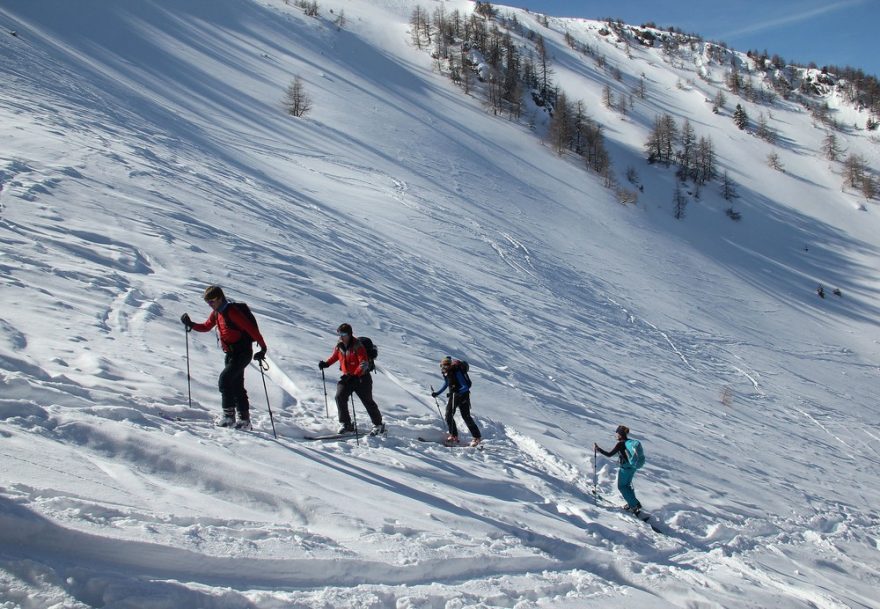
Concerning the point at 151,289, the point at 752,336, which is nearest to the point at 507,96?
the point at 752,336

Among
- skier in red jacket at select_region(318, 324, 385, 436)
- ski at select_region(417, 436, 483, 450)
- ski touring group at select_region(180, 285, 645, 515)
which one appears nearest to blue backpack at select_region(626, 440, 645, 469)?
ski touring group at select_region(180, 285, 645, 515)

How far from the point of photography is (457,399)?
8.10 metres

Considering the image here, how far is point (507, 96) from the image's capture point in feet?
201

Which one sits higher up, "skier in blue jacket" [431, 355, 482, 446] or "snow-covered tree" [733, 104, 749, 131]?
"snow-covered tree" [733, 104, 749, 131]

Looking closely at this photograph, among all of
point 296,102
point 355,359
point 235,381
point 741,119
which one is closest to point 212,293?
point 235,381

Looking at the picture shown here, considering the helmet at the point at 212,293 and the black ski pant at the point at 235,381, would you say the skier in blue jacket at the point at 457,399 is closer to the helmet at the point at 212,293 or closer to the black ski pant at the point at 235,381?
the black ski pant at the point at 235,381

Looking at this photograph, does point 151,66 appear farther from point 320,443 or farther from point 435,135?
point 320,443

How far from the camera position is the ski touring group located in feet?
20.2

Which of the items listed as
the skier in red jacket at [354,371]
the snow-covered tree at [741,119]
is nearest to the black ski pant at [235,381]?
the skier in red jacket at [354,371]

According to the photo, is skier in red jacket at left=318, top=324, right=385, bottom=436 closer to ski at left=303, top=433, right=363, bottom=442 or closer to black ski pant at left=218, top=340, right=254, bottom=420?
ski at left=303, top=433, right=363, bottom=442

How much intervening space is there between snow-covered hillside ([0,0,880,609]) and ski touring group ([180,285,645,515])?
36 cm

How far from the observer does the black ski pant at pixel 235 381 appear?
609 cm

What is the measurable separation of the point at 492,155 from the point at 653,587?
40279mm

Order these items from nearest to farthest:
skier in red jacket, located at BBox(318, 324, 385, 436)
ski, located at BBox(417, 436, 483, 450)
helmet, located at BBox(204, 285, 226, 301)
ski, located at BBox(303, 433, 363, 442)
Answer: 1. helmet, located at BBox(204, 285, 226, 301)
2. ski, located at BBox(303, 433, 363, 442)
3. skier in red jacket, located at BBox(318, 324, 385, 436)
4. ski, located at BBox(417, 436, 483, 450)
